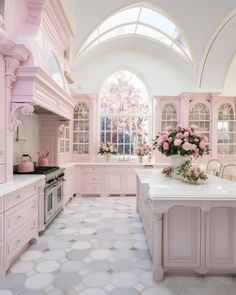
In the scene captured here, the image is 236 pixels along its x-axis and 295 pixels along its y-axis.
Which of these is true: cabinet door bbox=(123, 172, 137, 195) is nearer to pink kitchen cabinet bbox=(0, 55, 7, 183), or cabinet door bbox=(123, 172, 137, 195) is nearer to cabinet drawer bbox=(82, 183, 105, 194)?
cabinet drawer bbox=(82, 183, 105, 194)

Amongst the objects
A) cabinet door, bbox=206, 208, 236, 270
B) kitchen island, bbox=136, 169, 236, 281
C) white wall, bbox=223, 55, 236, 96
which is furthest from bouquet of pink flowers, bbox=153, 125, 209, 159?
white wall, bbox=223, 55, 236, 96

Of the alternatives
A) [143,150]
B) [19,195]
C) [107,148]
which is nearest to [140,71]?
[143,150]

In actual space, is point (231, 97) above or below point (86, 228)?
above

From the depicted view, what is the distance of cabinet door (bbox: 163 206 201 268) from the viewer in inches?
90.1

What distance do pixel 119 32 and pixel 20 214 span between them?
5132 millimetres

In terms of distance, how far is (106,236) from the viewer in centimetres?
341

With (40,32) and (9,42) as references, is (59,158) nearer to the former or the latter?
(40,32)

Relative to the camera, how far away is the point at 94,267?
8.26 ft

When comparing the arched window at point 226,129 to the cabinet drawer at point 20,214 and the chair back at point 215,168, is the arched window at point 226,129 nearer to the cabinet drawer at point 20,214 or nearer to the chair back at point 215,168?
the chair back at point 215,168

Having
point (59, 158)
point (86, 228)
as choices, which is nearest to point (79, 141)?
point (59, 158)

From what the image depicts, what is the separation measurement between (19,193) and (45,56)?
6.37 ft

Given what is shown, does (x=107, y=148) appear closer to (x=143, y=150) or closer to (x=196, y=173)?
(x=143, y=150)

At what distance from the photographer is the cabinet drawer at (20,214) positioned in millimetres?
2392

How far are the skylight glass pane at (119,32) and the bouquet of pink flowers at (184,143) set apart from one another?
385cm
